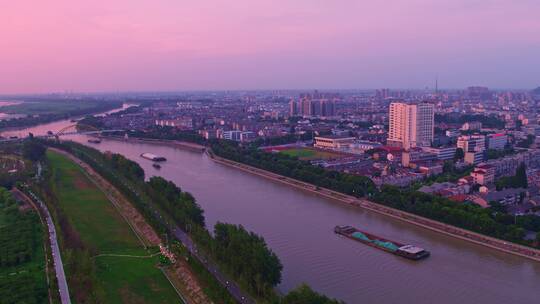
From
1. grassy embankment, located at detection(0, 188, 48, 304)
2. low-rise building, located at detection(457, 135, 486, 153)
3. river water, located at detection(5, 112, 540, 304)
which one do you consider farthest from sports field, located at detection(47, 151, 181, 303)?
low-rise building, located at detection(457, 135, 486, 153)

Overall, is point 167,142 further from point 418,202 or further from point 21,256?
point 21,256

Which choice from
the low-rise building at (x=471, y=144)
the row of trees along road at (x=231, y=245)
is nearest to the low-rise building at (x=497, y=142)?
the low-rise building at (x=471, y=144)

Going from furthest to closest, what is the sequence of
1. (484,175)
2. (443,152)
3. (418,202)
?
(443,152) < (484,175) < (418,202)

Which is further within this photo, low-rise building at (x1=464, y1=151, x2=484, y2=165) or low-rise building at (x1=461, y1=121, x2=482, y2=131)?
low-rise building at (x1=461, y1=121, x2=482, y2=131)

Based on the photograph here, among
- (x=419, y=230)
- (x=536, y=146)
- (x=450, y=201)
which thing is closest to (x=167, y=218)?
(x=419, y=230)

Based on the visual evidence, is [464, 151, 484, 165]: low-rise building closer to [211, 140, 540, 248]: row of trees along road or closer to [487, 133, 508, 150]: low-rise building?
[487, 133, 508, 150]: low-rise building

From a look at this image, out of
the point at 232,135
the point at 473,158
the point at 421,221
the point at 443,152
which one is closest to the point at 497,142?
the point at 443,152
